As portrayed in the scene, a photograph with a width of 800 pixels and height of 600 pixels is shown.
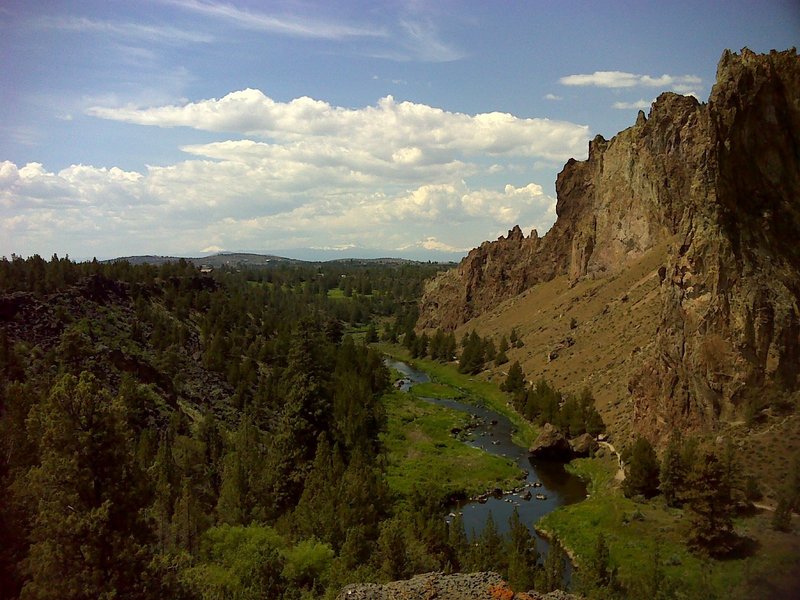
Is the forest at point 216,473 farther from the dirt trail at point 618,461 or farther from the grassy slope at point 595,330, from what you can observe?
the grassy slope at point 595,330

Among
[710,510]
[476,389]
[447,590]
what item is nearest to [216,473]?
[447,590]

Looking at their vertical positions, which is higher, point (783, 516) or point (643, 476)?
point (783, 516)

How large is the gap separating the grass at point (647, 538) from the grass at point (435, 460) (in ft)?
27.2

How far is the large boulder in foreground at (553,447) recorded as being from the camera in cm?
5512

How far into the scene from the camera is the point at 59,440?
16.7 metres

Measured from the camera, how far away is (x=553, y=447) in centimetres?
5512

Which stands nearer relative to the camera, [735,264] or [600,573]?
[600,573]

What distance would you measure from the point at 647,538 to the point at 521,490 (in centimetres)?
1358

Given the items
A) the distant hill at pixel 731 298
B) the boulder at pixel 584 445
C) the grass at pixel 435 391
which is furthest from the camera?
the grass at pixel 435 391

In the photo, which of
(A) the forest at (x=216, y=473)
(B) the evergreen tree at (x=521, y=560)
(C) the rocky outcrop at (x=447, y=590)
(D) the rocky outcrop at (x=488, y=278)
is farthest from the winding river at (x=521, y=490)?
(D) the rocky outcrop at (x=488, y=278)

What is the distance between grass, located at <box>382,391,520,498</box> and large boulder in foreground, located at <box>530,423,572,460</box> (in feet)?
11.7

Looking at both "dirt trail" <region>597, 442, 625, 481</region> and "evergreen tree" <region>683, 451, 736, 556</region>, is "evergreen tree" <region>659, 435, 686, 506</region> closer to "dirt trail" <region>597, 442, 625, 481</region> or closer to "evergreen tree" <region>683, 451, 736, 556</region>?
"evergreen tree" <region>683, 451, 736, 556</region>

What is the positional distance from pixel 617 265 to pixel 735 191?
58.4 meters

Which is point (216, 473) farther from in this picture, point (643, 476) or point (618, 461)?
point (618, 461)
